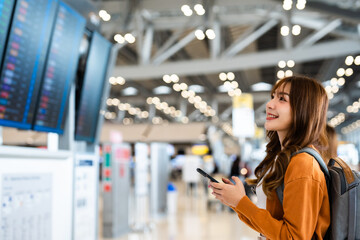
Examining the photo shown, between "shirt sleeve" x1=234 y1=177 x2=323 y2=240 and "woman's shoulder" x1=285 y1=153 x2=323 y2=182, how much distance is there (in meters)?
0.02

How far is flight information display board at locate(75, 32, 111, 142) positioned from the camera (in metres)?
3.91

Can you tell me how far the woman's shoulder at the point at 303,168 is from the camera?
163 centimetres

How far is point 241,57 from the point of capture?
12.0 m

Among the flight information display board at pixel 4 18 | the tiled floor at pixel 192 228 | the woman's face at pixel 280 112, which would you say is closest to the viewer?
the woman's face at pixel 280 112

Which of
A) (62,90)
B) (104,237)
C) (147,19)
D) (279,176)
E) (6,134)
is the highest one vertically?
(147,19)

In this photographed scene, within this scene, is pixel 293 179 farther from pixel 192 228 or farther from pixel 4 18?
pixel 192 228

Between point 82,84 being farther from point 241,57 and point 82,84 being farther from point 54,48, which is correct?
point 241,57

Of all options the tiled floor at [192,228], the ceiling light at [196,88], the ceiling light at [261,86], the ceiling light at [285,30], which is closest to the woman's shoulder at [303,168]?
the tiled floor at [192,228]

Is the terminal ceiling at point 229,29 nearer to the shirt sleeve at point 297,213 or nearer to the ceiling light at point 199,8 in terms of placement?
the ceiling light at point 199,8

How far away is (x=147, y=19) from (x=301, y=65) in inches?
408

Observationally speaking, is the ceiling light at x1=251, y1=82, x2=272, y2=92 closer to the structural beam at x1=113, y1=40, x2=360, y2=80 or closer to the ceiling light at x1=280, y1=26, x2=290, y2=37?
the structural beam at x1=113, y1=40, x2=360, y2=80

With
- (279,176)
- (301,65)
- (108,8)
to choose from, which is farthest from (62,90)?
(301,65)

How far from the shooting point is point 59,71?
3.28m

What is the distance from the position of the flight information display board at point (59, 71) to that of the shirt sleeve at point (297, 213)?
2.01m
